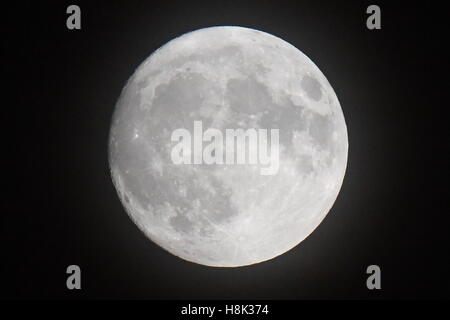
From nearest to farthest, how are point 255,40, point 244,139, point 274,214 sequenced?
point 244,139 < point 274,214 < point 255,40

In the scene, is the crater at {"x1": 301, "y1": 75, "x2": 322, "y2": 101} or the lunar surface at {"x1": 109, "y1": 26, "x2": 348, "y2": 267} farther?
the crater at {"x1": 301, "y1": 75, "x2": 322, "y2": 101}

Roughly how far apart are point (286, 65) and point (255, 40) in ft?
1.06

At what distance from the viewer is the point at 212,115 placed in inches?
131

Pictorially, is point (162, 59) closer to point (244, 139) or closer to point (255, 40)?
point (255, 40)

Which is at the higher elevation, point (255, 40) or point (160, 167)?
point (255, 40)

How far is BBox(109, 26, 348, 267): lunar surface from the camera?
3361 millimetres

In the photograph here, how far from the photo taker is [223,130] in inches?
130

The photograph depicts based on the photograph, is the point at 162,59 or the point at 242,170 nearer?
the point at 242,170

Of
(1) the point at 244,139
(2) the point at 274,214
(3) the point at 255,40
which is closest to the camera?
(1) the point at 244,139

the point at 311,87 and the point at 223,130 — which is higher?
the point at 311,87

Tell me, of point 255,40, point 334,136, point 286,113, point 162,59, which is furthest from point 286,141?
point 162,59

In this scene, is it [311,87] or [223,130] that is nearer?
[223,130]

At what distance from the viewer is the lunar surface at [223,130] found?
3361 millimetres

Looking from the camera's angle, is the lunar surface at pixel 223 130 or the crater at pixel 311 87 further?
the crater at pixel 311 87
